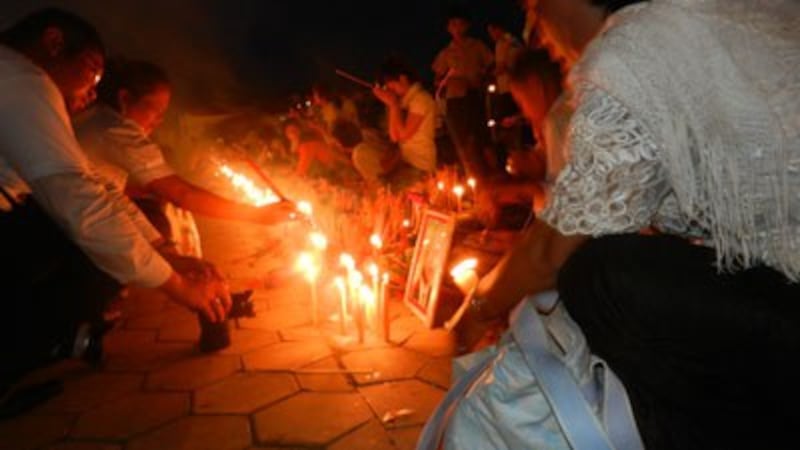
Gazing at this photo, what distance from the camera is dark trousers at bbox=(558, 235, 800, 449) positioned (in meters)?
1.05

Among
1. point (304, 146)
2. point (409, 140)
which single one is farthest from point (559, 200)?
point (304, 146)

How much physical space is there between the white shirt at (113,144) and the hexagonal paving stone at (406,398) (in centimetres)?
301

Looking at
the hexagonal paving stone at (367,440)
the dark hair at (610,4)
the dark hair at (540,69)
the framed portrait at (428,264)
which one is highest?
the dark hair at (540,69)

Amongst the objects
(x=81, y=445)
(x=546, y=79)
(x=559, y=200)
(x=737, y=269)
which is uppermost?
(x=546, y=79)

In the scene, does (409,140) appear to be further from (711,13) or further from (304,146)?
(711,13)

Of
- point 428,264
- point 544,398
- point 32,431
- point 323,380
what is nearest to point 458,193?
point 428,264

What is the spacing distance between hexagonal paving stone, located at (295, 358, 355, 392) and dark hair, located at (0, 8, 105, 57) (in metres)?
2.91

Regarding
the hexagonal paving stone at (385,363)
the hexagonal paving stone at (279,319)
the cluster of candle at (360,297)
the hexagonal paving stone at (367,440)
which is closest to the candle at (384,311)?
the cluster of candle at (360,297)

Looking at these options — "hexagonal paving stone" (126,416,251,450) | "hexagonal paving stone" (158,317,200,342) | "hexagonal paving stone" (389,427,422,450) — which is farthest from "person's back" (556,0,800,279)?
"hexagonal paving stone" (158,317,200,342)

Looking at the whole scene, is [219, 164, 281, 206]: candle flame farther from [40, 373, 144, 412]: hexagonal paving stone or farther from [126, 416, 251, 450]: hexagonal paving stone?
[126, 416, 251, 450]: hexagonal paving stone

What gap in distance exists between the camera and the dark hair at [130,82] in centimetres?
468

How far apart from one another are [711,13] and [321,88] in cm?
1276

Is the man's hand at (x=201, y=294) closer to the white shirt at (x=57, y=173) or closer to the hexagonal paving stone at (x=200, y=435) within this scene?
the white shirt at (x=57, y=173)

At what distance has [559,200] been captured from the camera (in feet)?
4.33
